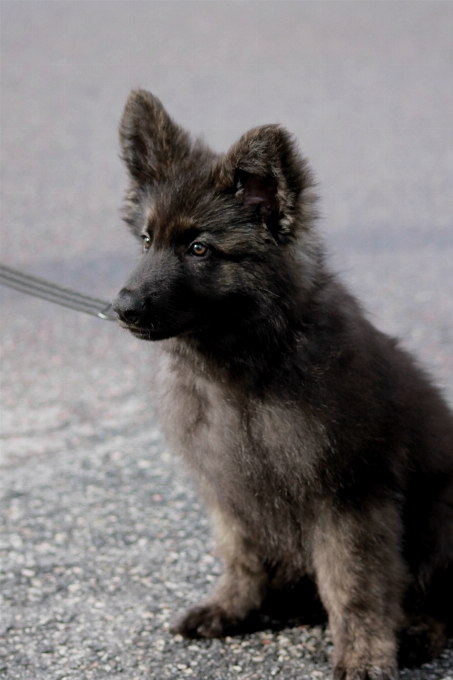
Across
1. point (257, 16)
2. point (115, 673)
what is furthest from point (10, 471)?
point (257, 16)

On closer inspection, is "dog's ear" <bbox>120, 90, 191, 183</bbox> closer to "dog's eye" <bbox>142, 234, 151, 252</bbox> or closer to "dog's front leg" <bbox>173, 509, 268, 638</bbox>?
"dog's eye" <bbox>142, 234, 151, 252</bbox>

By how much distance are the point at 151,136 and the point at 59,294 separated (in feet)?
2.56

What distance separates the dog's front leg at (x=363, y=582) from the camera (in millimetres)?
3209

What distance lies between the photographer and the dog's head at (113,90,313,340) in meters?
3.11

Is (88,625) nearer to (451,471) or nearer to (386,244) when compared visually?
(451,471)

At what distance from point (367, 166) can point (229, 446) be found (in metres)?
7.64

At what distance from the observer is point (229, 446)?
3309mm

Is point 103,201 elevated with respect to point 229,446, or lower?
elevated

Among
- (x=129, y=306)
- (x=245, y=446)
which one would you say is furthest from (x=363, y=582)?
(x=129, y=306)

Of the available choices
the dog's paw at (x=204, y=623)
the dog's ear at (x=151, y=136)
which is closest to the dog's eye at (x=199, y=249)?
the dog's ear at (x=151, y=136)

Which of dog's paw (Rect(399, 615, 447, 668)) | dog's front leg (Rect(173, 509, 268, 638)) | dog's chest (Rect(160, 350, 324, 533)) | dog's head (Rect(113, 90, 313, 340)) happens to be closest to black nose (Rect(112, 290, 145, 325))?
dog's head (Rect(113, 90, 313, 340))

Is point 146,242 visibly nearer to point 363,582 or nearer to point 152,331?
point 152,331

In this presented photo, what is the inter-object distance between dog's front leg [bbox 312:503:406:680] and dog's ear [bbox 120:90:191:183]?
140 cm

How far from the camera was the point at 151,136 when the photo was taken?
3.45m
